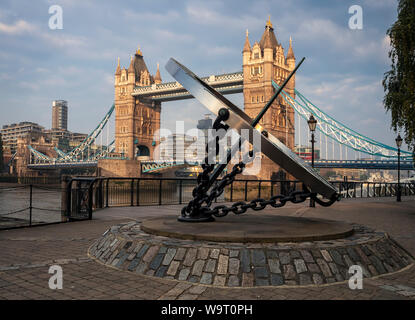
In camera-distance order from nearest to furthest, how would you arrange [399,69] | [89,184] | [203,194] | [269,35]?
[203,194], [89,184], [399,69], [269,35]

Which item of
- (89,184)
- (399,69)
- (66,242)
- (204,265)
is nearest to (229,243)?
(204,265)

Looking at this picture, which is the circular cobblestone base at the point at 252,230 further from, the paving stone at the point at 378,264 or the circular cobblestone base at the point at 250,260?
the paving stone at the point at 378,264

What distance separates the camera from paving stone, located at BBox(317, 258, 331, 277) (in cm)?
394

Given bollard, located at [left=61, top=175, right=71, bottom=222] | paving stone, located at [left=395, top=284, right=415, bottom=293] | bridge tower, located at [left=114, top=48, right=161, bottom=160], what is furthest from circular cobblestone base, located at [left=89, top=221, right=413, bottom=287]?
bridge tower, located at [left=114, top=48, right=161, bottom=160]

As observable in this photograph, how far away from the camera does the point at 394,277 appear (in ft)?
13.6

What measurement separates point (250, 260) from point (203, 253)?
53cm

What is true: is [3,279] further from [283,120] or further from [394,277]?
[283,120]

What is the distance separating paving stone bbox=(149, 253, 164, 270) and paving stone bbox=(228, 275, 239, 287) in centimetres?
86

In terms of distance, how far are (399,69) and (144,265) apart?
1083 centimetres

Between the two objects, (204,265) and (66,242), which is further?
(66,242)

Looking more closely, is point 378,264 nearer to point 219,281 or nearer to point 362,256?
point 362,256

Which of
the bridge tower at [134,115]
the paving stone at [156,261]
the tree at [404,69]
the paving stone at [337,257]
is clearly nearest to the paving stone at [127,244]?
the paving stone at [156,261]

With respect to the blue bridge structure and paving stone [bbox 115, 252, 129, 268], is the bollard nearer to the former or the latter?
paving stone [bbox 115, 252, 129, 268]

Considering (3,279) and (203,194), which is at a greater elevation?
(203,194)
